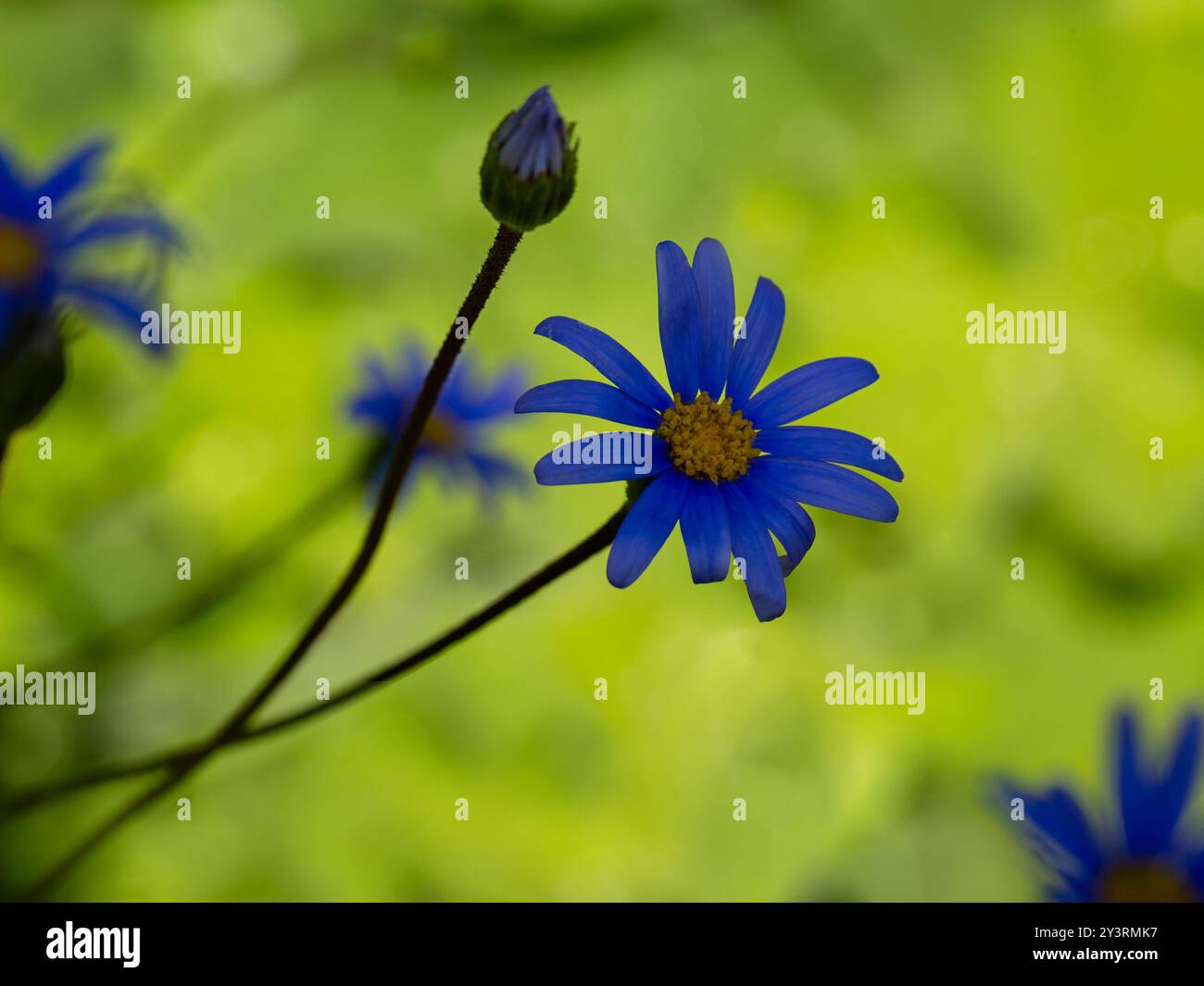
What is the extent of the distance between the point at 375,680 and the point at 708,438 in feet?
0.84

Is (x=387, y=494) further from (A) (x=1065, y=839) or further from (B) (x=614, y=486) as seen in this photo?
(B) (x=614, y=486)

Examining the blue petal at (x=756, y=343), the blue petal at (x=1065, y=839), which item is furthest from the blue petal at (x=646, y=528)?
the blue petal at (x=1065, y=839)

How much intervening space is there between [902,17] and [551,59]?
0.61 metres

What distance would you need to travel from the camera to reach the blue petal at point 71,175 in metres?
0.99

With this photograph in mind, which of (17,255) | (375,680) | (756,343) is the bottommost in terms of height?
(375,680)

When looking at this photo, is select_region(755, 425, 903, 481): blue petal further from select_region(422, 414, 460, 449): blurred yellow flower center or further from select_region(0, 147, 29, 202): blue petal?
select_region(0, 147, 29, 202): blue petal

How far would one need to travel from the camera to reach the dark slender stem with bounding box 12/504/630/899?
65 centimetres

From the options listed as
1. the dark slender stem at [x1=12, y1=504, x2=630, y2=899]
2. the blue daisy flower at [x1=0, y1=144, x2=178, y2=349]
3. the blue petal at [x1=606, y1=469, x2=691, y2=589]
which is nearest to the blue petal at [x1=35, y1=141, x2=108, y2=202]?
the blue daisy flower at [x1=0, y1=144, x2=178, y2=349]

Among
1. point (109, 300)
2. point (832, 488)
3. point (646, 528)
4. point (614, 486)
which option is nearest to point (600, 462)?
point (646, 528)

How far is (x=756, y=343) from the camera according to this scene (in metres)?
Answer: 0.76

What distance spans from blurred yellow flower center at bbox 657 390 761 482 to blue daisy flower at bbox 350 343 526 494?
0.48m

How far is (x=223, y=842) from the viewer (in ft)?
4.34

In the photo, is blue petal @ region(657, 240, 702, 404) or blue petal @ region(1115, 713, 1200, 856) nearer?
blue petal @ region(657, 240, 702, 404)

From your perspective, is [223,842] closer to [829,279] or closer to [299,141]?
[299,141]
